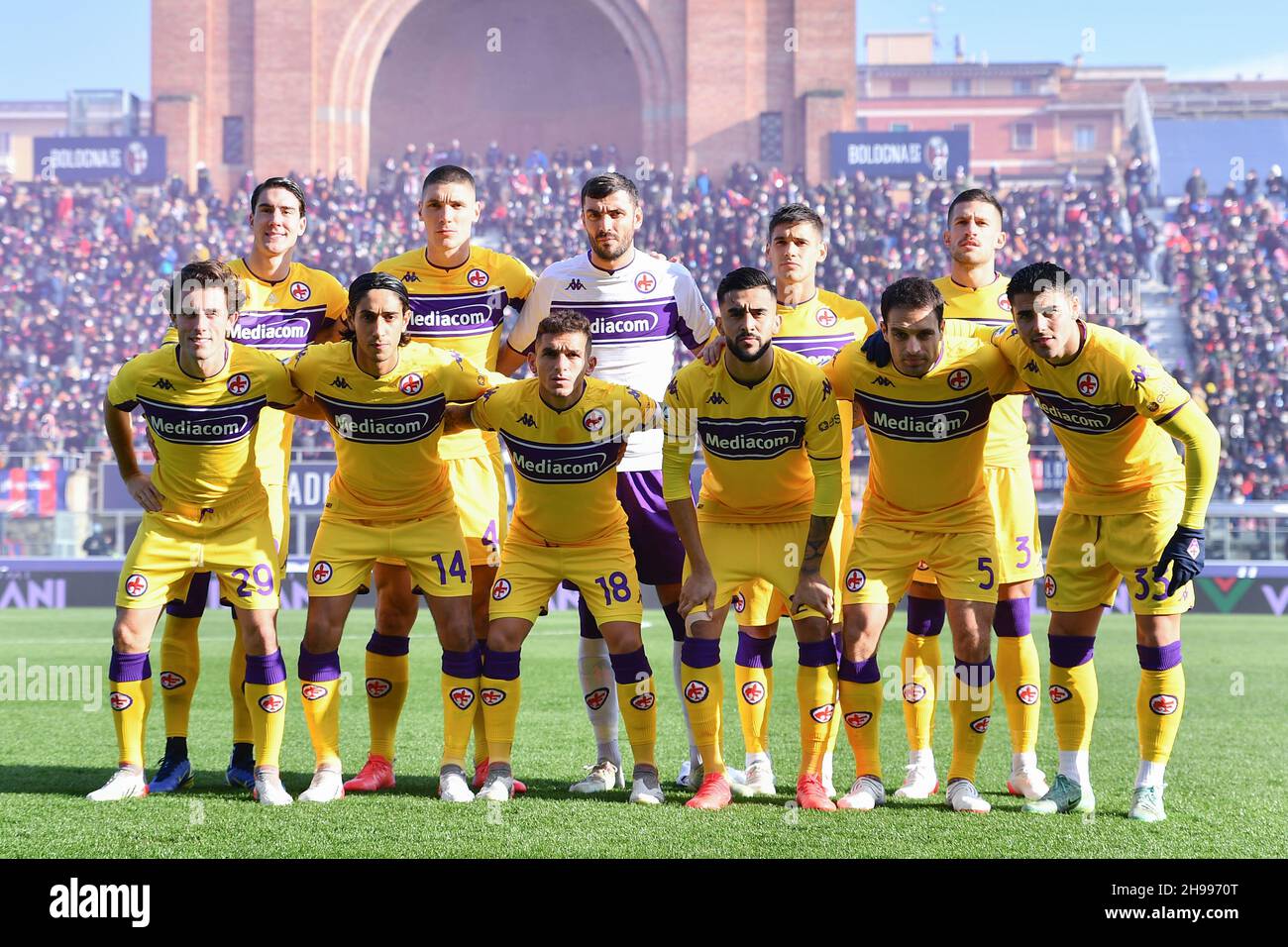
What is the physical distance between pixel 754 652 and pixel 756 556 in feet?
1.69

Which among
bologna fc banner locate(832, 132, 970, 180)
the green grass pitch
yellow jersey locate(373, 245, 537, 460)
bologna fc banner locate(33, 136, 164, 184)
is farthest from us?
bologna fc banner locate(33, 136, 164, 184)

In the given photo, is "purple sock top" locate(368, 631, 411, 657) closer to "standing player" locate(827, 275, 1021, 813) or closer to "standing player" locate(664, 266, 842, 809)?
"standing player" locate(664, 266, 842, 809)

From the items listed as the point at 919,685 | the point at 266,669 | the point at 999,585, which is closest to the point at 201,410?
the point at 266,669

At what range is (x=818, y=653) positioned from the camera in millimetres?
5676

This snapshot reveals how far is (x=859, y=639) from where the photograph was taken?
18.2 ft

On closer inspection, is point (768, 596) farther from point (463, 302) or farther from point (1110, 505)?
point (463, 302)

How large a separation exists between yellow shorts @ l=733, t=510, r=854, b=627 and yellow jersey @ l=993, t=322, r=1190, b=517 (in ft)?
3.24

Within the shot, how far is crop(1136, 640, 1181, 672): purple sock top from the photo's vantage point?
5562 mm

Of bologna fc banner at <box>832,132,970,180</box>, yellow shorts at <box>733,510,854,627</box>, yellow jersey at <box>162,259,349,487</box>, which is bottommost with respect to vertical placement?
yellow shorts at <box>733,510,854,627</box>

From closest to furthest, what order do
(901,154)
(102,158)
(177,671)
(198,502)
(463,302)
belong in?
(198,502), (177,671), (463,302), (901,154), (102,158)

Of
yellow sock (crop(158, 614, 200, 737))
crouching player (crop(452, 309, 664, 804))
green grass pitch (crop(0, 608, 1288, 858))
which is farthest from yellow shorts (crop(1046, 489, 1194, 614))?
yellow sock (crop(158, 614, 200, 737))
